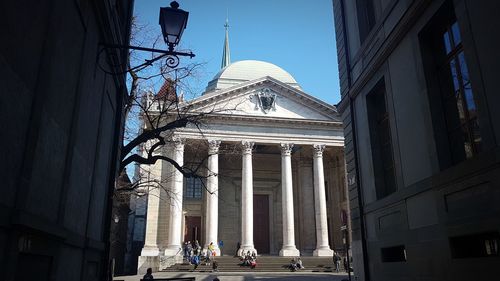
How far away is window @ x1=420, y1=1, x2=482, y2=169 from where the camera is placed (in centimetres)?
721

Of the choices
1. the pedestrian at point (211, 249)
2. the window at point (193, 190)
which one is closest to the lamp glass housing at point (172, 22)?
the pedestrian at point (211, 249)

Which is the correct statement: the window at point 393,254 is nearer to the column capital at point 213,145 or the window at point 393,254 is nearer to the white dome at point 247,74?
the column capital at point 213,145

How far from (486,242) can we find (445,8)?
428cm

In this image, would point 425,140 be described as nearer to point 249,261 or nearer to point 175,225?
point 249,261

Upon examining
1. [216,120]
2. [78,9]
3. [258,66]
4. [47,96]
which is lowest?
[47,96]

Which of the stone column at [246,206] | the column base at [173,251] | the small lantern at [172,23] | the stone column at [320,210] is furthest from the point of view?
the stone column at [320,210]

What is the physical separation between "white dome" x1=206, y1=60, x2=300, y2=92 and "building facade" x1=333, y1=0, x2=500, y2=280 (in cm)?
3333

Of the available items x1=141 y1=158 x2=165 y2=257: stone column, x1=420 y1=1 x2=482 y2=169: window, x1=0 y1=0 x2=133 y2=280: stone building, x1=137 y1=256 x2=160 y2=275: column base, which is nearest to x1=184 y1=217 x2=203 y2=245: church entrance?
x1=141 y1=158 x2=165 y2=257: stone column

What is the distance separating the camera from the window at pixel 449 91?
721cm

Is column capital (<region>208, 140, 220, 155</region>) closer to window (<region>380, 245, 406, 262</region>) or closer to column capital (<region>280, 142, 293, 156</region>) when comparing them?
column capital (<region>280, 142, 293, 156</region>)

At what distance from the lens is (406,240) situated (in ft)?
28.5

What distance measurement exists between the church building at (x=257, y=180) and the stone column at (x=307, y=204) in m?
0.09

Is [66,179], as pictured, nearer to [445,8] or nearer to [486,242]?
[486,242]

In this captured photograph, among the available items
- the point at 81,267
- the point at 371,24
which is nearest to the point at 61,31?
the point at 81,267
